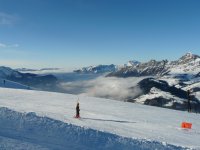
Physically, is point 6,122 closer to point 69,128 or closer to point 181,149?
point 69,128

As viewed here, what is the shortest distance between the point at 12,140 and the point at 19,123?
4.77 metres

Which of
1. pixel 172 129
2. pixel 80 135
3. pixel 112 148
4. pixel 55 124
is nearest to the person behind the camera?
pixel 112 148

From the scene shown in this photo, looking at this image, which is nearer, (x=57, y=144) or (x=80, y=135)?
(x=57, y=144)

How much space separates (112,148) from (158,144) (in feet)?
12.3

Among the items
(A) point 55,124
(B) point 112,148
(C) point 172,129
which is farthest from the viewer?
(C) point 172,129

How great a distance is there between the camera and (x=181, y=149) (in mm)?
23141

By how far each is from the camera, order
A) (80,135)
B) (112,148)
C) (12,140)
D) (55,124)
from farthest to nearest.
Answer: (55,124)
(80,135)
(112,148)
(12,140)

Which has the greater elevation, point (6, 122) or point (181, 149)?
point (6, 122)

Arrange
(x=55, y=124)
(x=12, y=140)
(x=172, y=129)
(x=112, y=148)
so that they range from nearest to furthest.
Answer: (x=12, y=140)
(x=112, y=148)
(x=55, y=124)
(x=172, y=129)

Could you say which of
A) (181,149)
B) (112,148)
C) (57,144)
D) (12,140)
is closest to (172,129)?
(181,149)

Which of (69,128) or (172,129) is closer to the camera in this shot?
(69,128)

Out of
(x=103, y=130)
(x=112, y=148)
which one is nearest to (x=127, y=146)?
(x=112, y=148)

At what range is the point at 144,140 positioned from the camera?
78.2 ft

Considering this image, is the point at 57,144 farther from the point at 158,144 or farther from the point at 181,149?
the point at 181,149
